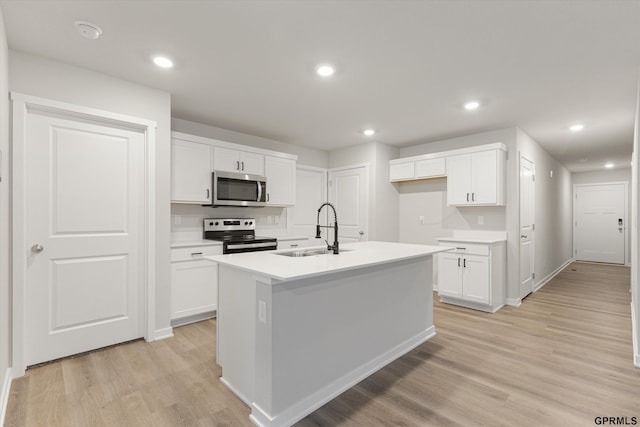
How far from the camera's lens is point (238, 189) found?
410cm

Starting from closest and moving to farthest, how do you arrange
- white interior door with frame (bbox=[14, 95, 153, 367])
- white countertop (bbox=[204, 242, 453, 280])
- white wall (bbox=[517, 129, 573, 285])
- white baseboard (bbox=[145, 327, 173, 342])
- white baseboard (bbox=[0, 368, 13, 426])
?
white countertop (bbox=[204, 242, 453, 280]) → white baseboard (bbox=[0, 368, 13, 426]) → white interior door with frame (bbox=[14, 95, 153, 367]) → white baseboard (bbox=[145, 327, 173, 342]) → white wall (bbox=[517, 129, 573, 285])

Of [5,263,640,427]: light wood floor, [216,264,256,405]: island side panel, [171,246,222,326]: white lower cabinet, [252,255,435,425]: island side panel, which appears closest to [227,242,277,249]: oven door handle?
[171,246,222,326]: white lower cabinet

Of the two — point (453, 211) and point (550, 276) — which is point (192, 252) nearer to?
point (453, 211)

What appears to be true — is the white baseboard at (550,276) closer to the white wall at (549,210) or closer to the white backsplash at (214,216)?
the white wall at (549,210)

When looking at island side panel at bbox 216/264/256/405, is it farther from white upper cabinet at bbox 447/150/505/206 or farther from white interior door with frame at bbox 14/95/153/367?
white upper cabinet at bbox 447/150/505/206

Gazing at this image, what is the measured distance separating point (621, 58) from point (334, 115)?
2571 millimetres

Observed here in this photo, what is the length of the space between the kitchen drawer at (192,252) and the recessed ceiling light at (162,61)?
1780mm

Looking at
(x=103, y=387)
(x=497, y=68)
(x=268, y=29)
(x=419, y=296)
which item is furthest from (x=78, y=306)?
(x=497, y=68)

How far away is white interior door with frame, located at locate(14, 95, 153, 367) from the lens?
243 centimetres

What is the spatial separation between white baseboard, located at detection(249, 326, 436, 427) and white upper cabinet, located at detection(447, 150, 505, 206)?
2.40 metres

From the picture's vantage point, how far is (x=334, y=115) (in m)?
3.81

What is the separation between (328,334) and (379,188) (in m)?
3.40

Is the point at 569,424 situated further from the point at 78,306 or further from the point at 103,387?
the point at 78,306

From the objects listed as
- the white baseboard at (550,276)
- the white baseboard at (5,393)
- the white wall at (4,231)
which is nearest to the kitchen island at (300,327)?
the white baseboard at (5,393)
